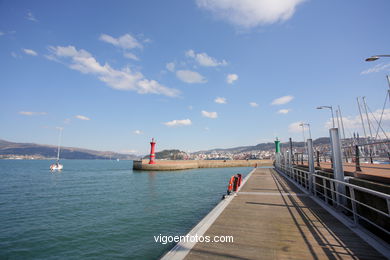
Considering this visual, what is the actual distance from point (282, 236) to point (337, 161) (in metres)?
3.78

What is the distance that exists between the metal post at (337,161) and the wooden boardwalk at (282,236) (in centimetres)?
90

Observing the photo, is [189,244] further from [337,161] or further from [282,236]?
[337,161]

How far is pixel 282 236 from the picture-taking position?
15.1 ft

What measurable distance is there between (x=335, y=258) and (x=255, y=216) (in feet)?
9.21

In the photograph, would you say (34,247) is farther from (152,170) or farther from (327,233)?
(152,170)

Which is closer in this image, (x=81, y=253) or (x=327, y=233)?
(x=327, y=233)

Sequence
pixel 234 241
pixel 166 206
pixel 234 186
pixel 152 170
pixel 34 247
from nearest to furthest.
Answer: pixel 234 241 < pixel 34 247 < pixel 234 186 < pixel 166 206 < pixel 152 170

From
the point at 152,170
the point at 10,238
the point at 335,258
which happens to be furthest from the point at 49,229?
the point at 152,170

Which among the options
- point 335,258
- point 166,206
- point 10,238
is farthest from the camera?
point 166,206

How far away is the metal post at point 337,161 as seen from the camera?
6507mm

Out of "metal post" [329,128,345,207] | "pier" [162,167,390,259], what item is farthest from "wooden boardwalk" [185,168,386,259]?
"metal post" [329,128,345,207]

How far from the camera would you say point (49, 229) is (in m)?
8.91

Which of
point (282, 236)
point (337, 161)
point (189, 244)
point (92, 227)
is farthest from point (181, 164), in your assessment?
point (189, 244)

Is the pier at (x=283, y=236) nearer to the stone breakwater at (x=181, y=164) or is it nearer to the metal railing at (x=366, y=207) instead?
the metal railing at (x=366, y=207)
